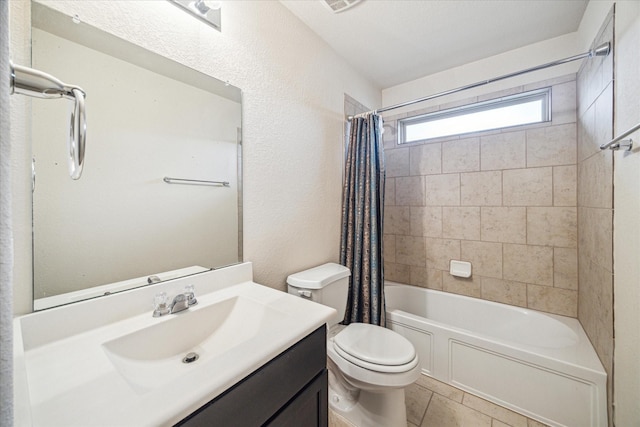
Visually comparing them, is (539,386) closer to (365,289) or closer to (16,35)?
(365,289)

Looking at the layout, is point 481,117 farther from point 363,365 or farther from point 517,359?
point 363,365

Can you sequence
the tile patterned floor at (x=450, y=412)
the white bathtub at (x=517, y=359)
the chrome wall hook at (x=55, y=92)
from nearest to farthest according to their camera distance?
the chrome wall hook at (x=55, y=92) → the white bathtub at (x=517, y=359) → the tile patterned floor at (x=450, y=412)

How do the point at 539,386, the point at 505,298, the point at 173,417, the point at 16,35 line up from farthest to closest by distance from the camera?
the point at 505,298, the point at 539,386, the point at 16,35, the point at 173,417

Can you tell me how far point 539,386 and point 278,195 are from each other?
6.03 ft

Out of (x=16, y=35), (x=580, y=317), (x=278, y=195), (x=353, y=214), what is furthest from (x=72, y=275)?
(x=580, y=317)

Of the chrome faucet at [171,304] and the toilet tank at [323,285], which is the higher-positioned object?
the chrome faucet at [171,304]

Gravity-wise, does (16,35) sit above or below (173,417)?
above

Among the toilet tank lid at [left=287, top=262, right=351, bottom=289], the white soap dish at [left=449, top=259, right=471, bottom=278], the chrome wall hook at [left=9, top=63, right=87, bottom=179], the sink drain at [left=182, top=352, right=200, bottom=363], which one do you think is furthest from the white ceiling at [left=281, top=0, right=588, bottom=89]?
the sink drain at [left=182, top=352, right=200, bottom=363]

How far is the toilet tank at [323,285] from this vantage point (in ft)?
4.69

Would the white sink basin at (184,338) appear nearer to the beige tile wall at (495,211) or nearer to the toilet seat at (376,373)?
the toilet seat at (376,373)

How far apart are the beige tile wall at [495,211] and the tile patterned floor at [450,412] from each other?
2.69ft

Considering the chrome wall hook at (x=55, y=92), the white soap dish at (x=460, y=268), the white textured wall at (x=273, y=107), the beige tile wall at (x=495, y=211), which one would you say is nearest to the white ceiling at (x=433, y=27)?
the white textured wall at (x=273, y=107)

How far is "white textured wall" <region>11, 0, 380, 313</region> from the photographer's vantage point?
3.25 ft

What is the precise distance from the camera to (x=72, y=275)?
32.4 inches
